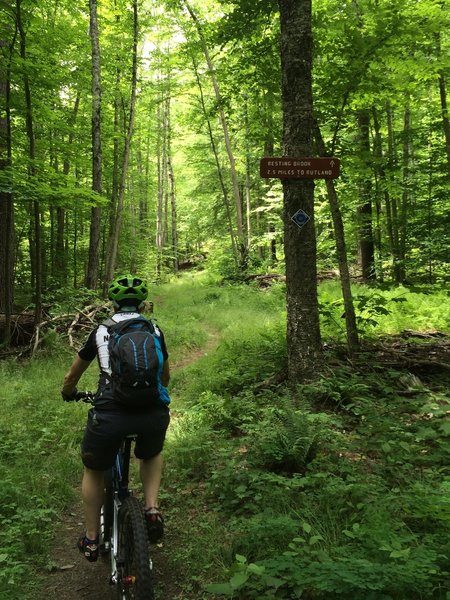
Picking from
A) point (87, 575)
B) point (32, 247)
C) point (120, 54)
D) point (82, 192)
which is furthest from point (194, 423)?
point (120, 54)

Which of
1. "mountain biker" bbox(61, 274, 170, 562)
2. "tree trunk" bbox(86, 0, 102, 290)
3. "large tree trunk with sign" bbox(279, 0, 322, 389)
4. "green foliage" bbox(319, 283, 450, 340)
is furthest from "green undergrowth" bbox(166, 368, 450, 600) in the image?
"tree trunk" bbox(86, 0, 102, 290)

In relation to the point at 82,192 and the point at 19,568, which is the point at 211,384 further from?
the point at 82,192

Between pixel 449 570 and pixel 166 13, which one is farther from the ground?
pixel 166 13

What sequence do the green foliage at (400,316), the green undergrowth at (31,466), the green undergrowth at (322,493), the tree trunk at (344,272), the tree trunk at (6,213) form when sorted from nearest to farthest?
the green undergrowth at (322,493), the green undergrowth at (31,466), the tree trunk at (344,272), the green foliage at (400,316), the tree trunk at (6,213)

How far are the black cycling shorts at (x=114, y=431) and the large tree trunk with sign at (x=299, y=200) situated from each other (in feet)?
11.3

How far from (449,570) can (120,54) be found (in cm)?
1881

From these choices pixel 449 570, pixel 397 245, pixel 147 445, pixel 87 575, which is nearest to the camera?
pixel 449 570

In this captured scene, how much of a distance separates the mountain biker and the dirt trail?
529 millimetres

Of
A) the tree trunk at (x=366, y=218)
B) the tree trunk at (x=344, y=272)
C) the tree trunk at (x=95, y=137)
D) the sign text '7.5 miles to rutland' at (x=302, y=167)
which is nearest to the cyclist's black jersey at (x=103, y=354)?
the sign text '7.5 miles to rutland' at (x=302, y=167)

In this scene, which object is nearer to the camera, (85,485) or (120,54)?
(85,485)

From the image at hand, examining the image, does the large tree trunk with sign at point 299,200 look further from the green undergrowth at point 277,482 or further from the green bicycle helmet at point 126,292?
the green bicycle helmet at point 126,292

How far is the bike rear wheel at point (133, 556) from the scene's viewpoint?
2.67 meters

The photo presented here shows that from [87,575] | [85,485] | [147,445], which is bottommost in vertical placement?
[87,575]

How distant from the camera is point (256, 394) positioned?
696 cm
